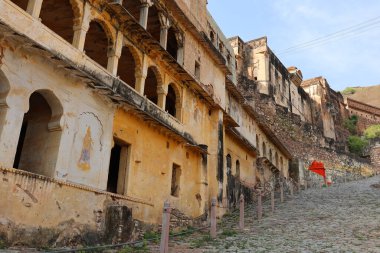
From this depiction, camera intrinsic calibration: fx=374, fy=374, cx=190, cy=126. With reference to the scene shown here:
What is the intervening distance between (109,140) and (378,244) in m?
7.09

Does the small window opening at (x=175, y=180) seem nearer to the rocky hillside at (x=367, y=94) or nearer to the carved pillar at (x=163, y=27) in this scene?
the carved pillar at (x=163, y=27)

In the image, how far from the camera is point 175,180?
1354 centimetres

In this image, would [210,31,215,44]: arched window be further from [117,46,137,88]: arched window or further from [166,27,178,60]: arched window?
[117,46,137,88]: arched window

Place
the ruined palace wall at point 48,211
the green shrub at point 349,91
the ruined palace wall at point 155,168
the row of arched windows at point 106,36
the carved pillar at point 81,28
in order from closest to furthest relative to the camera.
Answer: the ruined palace wall at point 48,211 < the carved pillar at point 81,28 < the row of arched windows at point 106,36 < the ruined palace wall at point 155,168 < the green shrub at point 349,91

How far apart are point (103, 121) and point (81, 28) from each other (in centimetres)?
247

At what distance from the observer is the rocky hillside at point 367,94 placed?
2985 inches

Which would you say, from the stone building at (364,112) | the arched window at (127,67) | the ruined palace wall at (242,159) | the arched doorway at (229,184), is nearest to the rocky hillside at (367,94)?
the stone building at (364,112)

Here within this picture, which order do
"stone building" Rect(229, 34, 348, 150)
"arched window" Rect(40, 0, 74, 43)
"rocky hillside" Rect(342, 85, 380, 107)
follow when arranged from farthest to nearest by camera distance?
"rocky hillside" Rect(342, 85, 380, 107)
"stone building" Rect(229, 34, 348, 150)
"arched window" Rect(40, 0, 74, 43)

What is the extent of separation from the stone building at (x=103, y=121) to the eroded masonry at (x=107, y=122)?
3 cm

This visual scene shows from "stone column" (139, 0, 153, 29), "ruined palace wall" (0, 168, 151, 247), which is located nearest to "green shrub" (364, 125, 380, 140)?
"stone column" (139, 0, 153, 29)

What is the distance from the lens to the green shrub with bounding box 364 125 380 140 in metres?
53.8

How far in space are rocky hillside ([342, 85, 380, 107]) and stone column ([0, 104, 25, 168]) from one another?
77983 mm

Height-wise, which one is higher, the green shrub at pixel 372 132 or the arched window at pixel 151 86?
the green shrub at pixel 372 132

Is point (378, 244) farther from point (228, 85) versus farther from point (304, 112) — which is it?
point (304, 112)
